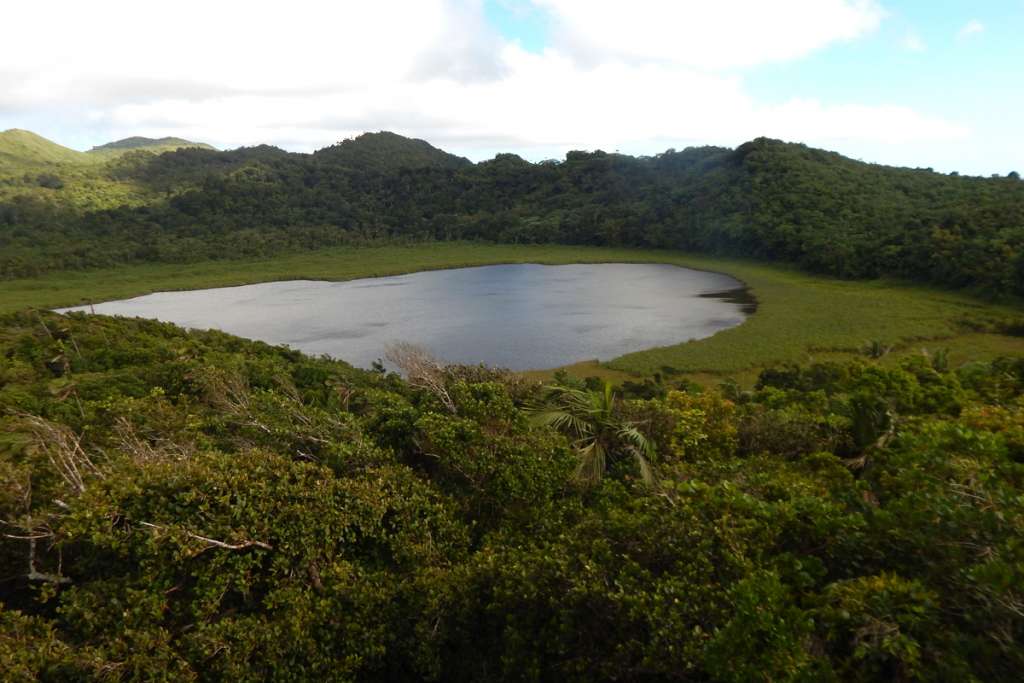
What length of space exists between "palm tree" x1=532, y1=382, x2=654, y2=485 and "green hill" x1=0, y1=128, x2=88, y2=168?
16280cm

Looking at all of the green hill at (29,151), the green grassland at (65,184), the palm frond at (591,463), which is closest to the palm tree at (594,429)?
the palm frond at (591,463)

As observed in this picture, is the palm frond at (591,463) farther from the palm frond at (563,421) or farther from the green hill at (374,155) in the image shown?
the green hill at (374,155)

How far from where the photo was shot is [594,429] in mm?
10875

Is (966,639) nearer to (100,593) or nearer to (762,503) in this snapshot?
(762,503)

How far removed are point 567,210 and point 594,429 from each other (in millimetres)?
98522

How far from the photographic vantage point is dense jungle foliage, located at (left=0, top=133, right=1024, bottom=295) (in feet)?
177

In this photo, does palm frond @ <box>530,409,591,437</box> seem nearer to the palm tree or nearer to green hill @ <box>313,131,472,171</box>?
the palm tree

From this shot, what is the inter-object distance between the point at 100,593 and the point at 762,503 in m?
7.15

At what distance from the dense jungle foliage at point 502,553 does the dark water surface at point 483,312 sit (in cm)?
2268

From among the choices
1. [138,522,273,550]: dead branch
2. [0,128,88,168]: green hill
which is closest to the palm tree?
[138,522,273,550]: dead branch

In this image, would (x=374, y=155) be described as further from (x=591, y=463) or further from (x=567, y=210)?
(x=591, y=463)

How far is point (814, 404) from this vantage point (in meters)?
16.4

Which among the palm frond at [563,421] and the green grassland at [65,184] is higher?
the green grassland at [65,184]

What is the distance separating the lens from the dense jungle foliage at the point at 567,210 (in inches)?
2125
